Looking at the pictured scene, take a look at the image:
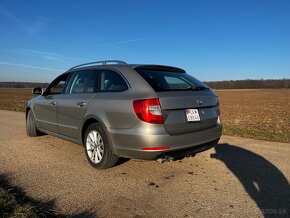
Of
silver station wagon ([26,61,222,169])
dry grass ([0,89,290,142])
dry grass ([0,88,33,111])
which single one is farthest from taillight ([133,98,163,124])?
dry grass ([0,88,33,111])

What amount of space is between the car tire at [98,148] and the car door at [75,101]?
1.13 ft

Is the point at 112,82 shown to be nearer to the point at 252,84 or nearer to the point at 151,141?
the point at 151,141

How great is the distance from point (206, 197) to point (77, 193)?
5.25 ft

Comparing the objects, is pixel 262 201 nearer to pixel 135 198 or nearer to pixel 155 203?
pixel 155 203

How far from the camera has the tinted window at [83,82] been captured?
16.5 feet

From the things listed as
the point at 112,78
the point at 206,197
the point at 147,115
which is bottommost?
the point at 206,197

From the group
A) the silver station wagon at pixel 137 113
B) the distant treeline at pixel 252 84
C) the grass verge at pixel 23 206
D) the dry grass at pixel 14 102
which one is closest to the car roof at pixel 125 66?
the silver station wagon at pixel 137 113

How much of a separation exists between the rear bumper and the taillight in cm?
8

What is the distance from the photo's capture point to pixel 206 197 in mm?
3699

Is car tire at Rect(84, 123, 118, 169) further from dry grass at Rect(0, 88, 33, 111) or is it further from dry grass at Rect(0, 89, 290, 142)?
dry grass at Rect(0, 88, 33, 111)

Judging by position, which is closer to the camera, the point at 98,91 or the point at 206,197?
the point at 206,197

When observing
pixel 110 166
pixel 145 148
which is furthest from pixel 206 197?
pixel 110 166

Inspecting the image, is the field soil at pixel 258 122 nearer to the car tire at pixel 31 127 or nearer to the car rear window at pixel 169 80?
the car rear window at pixel 169 80

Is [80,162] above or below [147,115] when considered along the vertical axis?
below
